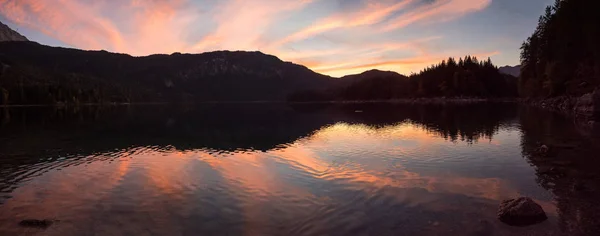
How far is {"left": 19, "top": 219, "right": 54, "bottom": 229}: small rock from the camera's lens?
1901 cm

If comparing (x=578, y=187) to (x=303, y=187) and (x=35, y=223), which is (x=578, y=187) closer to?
(x=303, y=187)

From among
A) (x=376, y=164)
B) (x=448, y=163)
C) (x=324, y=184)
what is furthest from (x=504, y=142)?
(x=324, y=184)

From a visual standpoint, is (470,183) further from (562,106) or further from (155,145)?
(562,106)

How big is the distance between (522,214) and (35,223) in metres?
24.4

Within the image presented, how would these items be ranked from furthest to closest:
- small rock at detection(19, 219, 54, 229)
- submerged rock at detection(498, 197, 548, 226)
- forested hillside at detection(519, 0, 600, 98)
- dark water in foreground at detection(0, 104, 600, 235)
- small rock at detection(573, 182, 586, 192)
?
1. forested hillside at detection(519, 0, 600, 98)
2. small rock at detection(573, 182, 586, 192)
3. small rock at detection(19, 219, 54, 229)
4. dark water in foreground at detection(0, 104, 600, 235)
5. submerged rock at detection(498, 197, 548, 226)

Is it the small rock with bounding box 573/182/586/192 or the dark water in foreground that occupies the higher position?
the small rock with bounding box 573/182/586/192

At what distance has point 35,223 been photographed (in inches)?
763

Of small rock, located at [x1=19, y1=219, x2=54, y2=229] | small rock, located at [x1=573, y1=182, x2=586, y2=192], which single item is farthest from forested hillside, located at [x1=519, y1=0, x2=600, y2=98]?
small rock, located at [x1=19, y1=219, x2=54, y2=229]

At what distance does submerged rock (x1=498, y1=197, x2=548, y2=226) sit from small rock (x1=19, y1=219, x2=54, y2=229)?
22720 mm

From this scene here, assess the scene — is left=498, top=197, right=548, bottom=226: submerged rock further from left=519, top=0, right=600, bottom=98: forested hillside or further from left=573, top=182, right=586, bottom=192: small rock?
left=519, top=0, right=600, bottom=98: forested hillside

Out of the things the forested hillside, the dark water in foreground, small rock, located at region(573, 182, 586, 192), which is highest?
the forested hillside

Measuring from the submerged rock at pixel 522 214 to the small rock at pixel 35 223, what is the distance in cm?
2272

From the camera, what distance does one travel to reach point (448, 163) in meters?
33.6

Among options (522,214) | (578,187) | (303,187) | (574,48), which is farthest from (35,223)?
(574,48)
